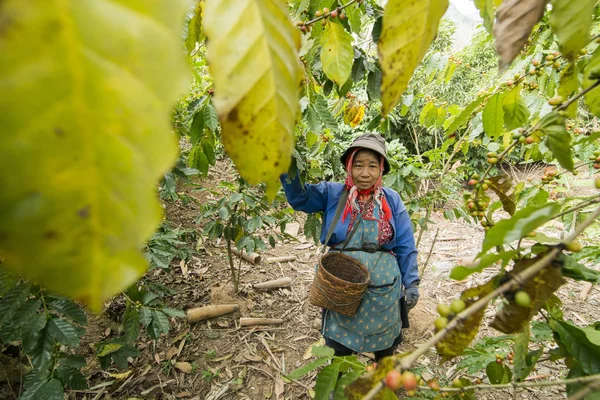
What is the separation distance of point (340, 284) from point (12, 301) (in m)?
1.33

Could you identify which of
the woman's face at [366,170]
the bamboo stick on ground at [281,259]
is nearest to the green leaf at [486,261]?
the woman's face at [366,170]

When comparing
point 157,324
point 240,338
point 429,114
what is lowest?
point 240,338

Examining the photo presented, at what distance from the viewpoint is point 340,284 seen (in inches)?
63.8

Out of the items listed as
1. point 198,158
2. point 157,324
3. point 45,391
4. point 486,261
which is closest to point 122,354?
point 157,324

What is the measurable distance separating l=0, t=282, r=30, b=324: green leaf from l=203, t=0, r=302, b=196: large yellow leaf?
1.22 meters

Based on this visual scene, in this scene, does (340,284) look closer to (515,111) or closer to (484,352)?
(484,352)

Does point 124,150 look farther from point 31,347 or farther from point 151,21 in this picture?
point 31,347

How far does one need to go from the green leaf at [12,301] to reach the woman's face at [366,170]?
65.5 inches

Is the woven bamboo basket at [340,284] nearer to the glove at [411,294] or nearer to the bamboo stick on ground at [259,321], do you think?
the glove at [411,294]

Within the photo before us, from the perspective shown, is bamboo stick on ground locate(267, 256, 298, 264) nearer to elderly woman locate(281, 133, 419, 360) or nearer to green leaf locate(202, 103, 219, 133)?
elderly woman locate(281, 133, 419, 360)

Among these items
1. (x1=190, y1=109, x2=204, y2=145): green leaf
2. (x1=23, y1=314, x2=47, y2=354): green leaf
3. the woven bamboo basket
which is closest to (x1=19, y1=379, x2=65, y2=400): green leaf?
(x1=23, y1=314, x2=47, y2=354): green leaf

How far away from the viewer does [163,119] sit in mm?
141

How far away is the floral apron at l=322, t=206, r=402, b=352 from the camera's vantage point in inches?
72.5

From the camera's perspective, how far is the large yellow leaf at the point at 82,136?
12 cm
